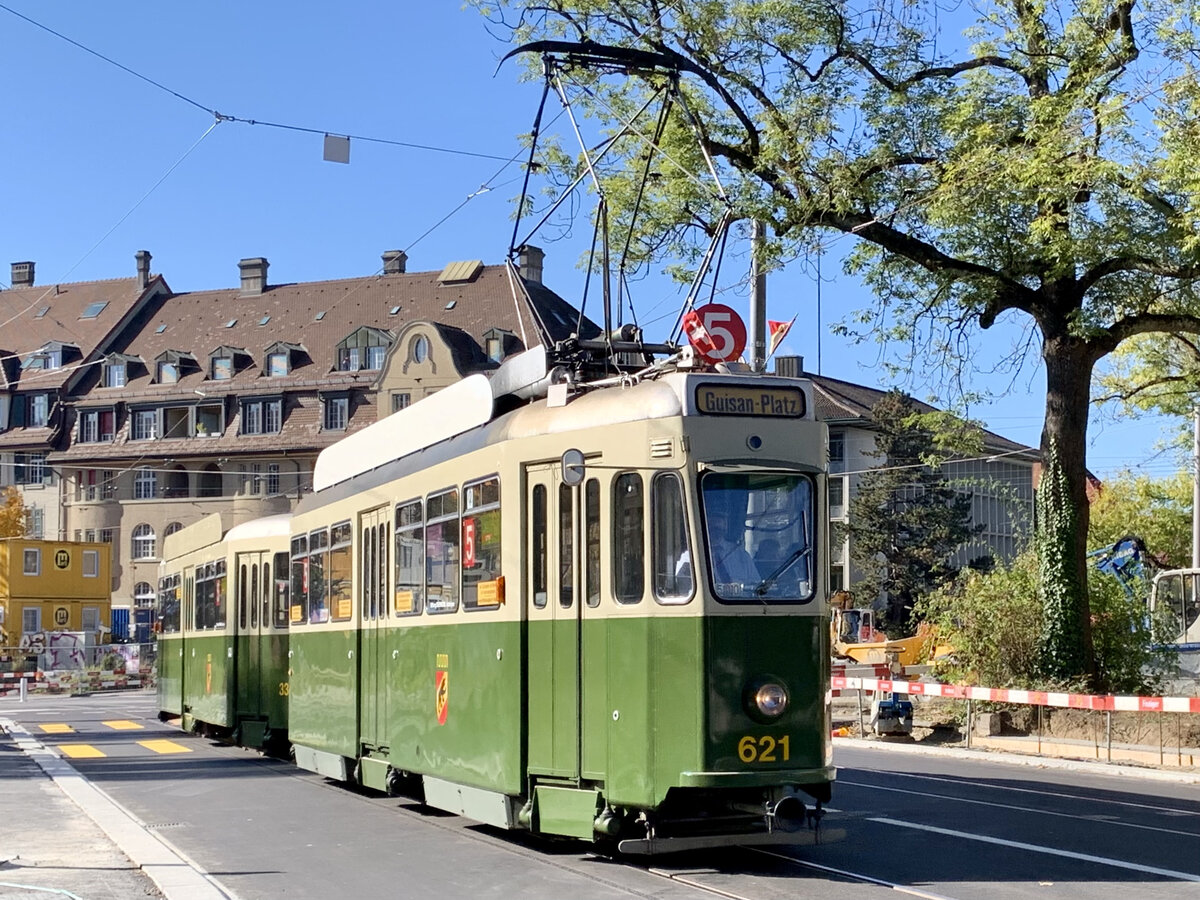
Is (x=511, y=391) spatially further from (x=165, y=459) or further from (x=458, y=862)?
(x=165, y=459)

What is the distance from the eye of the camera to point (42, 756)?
23547 mm

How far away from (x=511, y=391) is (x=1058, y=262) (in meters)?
11.2

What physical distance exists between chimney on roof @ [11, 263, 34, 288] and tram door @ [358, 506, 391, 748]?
275ft

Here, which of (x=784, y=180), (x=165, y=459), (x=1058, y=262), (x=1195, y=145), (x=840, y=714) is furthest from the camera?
(x=165, y=459)

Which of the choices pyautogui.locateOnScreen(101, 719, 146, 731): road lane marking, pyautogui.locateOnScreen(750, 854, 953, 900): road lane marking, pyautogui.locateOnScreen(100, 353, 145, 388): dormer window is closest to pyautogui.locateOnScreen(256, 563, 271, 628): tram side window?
pyautogui.locateOnScreen(101, 719, 146, 731): road lane marking

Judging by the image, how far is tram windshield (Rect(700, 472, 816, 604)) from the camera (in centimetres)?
1077

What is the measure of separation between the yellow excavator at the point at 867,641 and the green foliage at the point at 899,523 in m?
2.73

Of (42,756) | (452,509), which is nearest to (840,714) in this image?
(42,756)

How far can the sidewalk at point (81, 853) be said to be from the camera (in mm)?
10562

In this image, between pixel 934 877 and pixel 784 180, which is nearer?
pixel 934 877

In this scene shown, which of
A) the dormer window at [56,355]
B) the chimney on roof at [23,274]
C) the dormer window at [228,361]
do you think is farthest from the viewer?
the chimney on roof at [23,274]

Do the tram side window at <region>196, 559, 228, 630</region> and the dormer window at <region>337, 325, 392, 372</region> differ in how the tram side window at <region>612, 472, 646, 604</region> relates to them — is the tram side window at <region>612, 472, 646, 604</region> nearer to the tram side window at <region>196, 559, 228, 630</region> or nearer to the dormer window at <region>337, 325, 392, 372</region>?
the tram side window at <region>196, 559, 228, 630</region>

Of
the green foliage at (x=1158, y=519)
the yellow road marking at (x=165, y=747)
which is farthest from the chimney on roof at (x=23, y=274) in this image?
the yellow road marking at (x=165, y=747)

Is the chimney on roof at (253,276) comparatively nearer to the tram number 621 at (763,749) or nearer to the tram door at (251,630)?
the tram door at (251,630)
